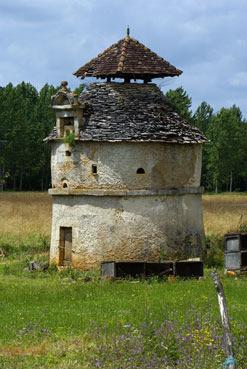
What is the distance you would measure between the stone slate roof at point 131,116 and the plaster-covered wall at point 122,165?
319 millimetres

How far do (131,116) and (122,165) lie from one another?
1.69 m

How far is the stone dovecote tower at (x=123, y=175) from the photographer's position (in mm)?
24953

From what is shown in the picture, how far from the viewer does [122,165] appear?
25.1 metres

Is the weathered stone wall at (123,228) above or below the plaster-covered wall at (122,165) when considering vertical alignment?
below

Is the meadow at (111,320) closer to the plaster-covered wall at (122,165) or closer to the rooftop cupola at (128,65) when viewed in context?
the plaster-covered wall at (122,165)

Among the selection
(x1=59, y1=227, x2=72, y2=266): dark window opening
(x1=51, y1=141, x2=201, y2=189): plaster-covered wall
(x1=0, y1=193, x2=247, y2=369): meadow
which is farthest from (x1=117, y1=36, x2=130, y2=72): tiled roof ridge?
(x1=0, y1=193, x2=247, y2=369): meadow

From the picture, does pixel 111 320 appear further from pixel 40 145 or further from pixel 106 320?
pixel 40 145

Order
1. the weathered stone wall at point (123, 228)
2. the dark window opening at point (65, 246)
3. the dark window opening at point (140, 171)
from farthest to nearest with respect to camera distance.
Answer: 1. the dark window opening at point (65, 246)
2. the dark window opening at point (140, 171)
3. the weathered stone wall at point (123, 228)

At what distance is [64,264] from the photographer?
2595 centimetres

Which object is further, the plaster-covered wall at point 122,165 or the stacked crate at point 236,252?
the plaster-covered wall at point 122,165

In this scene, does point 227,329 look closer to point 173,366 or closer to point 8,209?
point 173,366

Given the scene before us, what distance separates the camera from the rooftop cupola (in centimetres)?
2617

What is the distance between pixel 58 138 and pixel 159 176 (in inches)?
140

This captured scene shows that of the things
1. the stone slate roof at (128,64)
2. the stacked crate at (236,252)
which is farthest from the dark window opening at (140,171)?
the stacked crate at (236,252)
